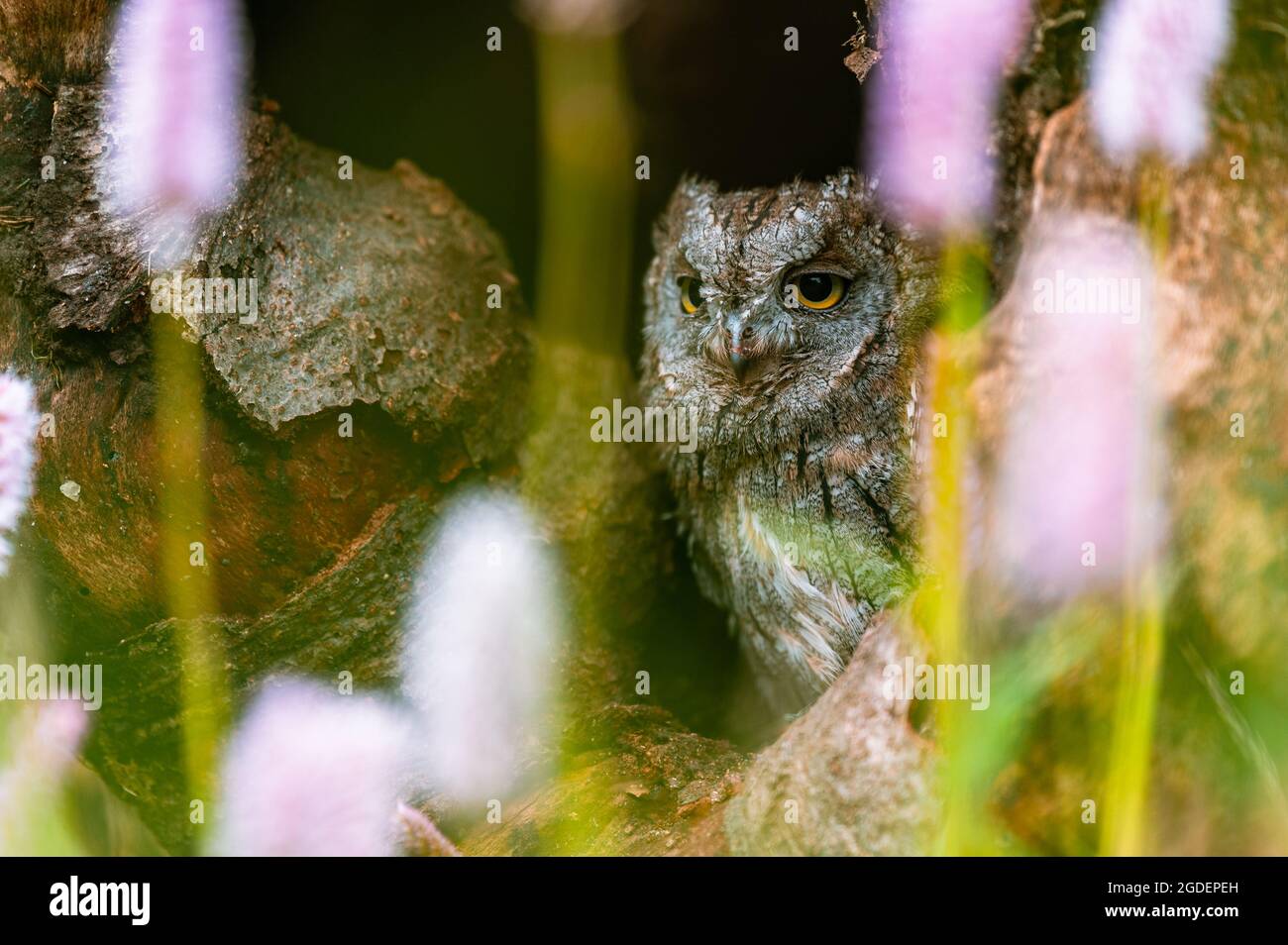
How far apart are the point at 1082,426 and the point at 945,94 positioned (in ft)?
1.75

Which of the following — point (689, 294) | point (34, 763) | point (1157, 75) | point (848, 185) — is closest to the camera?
point (1157, 75)

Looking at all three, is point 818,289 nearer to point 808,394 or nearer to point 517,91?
point 808,394

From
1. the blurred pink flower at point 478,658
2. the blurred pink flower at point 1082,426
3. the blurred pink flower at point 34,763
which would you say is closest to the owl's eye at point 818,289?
the blurred pink flower at point 1082,426

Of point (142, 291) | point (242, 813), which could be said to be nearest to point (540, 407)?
point (142, 291)

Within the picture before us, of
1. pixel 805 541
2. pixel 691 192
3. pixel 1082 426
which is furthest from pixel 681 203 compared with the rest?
pixel 1082 426

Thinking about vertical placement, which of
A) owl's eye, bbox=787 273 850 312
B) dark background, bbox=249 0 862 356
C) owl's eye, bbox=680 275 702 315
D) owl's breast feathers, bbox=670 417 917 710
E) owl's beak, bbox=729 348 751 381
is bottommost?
owl's breast feathers, bbox=670 417 917 710

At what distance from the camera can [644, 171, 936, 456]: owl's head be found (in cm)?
181

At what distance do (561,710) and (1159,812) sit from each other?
0.99m

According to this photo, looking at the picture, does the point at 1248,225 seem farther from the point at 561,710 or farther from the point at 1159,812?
the point at 561,710

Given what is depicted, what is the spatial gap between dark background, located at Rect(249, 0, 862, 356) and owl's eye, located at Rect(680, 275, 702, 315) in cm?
24

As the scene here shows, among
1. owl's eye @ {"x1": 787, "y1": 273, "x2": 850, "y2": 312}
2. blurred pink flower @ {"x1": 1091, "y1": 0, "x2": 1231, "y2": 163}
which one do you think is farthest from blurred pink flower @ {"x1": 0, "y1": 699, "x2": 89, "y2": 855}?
blurred pink flower @ {"x1": 1091, "y1": 0, "x2": 1231, "y2": 163}

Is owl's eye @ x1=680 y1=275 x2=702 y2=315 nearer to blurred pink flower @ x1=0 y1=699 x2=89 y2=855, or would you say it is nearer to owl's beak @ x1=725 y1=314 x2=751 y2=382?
owl's beak @ x1=725 y1=314 x2=751 y2=382

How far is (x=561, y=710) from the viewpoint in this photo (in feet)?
5.84

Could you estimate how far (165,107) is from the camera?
1568 mm
